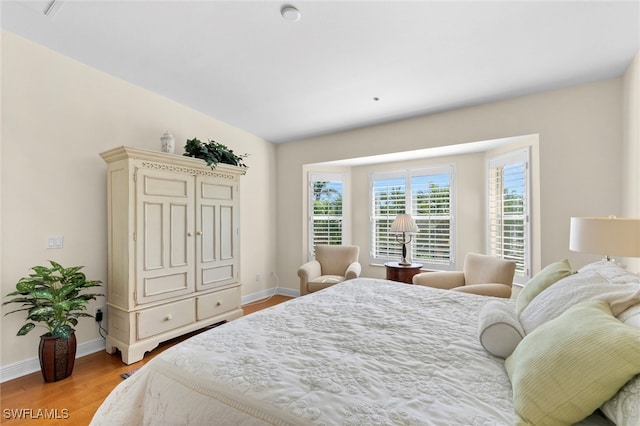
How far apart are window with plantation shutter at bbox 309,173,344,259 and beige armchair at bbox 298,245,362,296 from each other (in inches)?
19.5

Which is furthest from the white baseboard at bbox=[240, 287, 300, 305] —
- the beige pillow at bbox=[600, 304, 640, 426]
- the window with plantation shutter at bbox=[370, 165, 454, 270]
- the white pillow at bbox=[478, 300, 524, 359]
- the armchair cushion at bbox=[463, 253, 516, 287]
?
the beige pillow at bbox=[600, 304, 640, 426]

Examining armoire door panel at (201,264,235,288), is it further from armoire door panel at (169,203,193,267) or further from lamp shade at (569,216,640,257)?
lamp shade at (569,216,640,257)

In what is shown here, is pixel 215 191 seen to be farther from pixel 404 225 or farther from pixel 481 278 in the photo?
pixel 481 278

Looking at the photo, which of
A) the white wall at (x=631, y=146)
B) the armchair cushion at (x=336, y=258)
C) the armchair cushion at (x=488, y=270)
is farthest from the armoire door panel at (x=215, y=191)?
the white wall at (x=631, y=146)

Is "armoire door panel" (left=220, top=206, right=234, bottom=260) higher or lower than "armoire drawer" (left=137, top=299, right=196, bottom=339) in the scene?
higher

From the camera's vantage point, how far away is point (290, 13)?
203 cm

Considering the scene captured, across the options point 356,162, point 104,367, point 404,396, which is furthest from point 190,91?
point 404,396

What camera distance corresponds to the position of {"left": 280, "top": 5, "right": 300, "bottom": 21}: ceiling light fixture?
1.99 metres

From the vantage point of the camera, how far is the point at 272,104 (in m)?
3.52

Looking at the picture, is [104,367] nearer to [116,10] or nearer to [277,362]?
[277,362]

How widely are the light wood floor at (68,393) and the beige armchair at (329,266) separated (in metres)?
1.95

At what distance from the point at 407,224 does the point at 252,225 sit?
2.33m

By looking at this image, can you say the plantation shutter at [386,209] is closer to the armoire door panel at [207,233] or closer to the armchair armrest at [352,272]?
the armchair armrest at [352,272]

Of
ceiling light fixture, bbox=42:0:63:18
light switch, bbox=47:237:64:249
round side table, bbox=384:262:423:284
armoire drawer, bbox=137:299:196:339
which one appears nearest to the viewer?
ceiling light fixture, bbox=42:0:63:18
